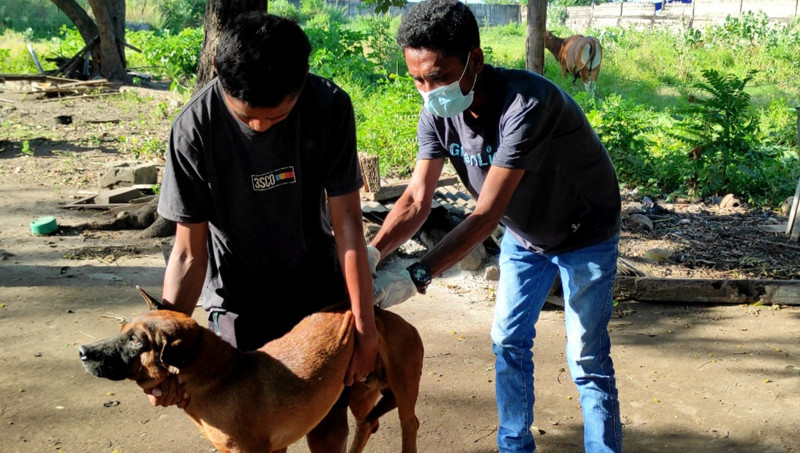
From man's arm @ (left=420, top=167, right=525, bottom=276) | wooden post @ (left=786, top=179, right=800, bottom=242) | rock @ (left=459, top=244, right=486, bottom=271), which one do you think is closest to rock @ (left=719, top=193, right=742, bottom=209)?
wooden post @ (left=786, top=179, right=800, bottom=242)

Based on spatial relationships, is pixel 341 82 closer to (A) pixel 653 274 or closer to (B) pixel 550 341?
(A) pixel 653 274

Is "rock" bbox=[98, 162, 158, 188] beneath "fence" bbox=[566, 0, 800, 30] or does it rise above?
beneath

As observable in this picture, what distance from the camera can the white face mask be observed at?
10.7ft

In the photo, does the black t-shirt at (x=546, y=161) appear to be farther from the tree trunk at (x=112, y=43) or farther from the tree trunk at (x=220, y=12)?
the tree trunk at (x=112, y=43)

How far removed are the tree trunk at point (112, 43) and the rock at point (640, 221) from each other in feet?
51.6

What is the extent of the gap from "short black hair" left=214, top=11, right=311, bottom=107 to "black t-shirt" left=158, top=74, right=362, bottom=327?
0.94 feet

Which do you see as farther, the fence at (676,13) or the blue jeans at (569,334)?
the fence at (676,13)

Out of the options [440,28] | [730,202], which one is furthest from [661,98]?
[440,28]

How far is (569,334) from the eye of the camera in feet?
11.6

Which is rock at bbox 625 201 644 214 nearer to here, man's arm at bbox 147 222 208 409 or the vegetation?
the vegetation

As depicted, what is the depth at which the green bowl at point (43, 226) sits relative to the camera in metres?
8.05

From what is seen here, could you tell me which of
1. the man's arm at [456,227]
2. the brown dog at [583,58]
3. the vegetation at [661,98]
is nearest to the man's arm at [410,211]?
the man's arm at [456,227]

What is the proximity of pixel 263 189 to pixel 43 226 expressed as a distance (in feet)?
20.6

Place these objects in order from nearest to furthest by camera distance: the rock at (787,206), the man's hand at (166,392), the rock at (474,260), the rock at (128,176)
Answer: the man's hand at (166,392), the rock at (474,260), the rock at (787,206), the rock at (128,176)
